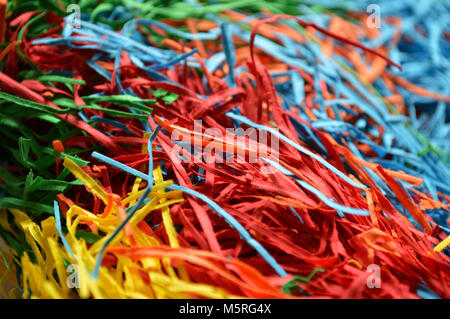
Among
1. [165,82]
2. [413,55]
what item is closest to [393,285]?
[165,82]

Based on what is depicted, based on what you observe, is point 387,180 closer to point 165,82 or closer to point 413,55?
point 165,82

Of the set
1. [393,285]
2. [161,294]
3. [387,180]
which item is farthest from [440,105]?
[161,294]

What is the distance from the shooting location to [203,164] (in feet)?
1.22

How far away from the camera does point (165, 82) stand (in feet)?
1.47

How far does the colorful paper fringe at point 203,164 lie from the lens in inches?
12.9

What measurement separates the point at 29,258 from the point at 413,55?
64 centimetres

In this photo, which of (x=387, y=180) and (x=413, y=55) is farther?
(x=413, y=55)

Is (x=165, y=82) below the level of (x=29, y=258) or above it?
Result: above

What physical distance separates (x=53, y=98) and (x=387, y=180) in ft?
1.18

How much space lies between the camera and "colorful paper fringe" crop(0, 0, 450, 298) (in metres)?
0.33

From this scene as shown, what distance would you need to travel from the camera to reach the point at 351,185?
388 millimetres
